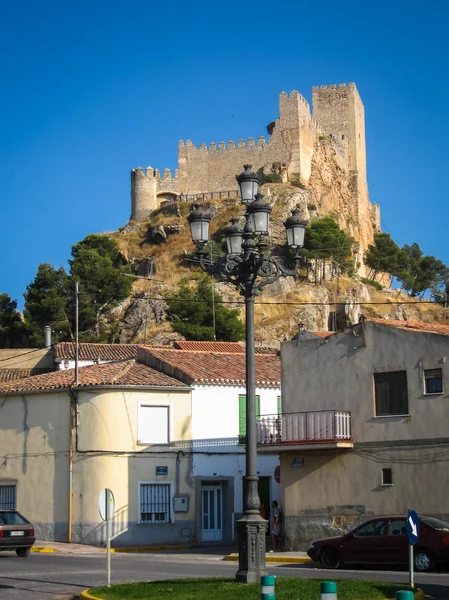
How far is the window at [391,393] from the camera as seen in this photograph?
26.9 metres

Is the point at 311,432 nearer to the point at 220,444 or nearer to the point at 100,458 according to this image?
the point at 220,444

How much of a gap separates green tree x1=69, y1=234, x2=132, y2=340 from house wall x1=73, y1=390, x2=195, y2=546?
127 ft

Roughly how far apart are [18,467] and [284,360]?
451 inches

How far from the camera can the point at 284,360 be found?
98.2 ft

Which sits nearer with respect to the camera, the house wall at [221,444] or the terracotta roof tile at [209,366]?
the house wall at [221,444]

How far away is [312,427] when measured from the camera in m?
28.3

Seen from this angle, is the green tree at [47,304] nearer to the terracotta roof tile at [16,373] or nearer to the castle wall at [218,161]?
the terracotta roof tile at [16,373]

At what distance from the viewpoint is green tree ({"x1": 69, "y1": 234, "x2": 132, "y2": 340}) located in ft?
244

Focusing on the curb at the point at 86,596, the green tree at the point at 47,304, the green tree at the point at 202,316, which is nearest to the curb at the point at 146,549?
A: the curb at the point at 86,596

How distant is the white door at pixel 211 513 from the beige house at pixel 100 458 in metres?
0.65

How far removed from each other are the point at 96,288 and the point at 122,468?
44.7 meters

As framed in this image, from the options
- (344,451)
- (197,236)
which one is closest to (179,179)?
(344,451)

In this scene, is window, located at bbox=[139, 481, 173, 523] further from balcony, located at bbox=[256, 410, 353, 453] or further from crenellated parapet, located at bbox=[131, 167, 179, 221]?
crenellated parapet, located at bbox=[131, 167, 179, 221]

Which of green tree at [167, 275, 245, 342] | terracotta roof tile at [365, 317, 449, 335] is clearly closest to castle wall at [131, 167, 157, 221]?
green tree at [167, 275, 245, 342]
